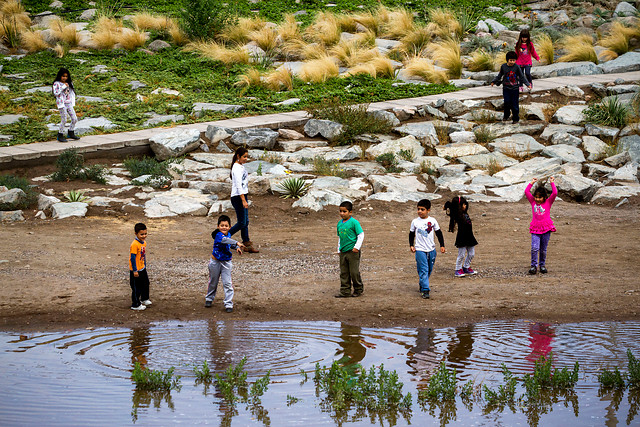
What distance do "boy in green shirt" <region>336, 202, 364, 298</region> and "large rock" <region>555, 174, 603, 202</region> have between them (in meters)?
6.43

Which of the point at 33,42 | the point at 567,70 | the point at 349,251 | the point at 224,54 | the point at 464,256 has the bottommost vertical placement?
the point at 464,256

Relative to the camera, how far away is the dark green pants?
8852 millimetres

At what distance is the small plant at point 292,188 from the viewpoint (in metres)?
13.4

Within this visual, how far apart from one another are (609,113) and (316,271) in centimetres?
1003

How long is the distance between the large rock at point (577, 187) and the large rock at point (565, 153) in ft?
4.15

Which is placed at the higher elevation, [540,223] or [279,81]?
[279,81]

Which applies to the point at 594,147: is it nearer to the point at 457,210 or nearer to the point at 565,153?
the point at 565,153

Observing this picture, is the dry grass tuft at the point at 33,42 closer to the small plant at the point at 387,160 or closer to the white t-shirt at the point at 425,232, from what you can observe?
the small plant at the point at 387,160

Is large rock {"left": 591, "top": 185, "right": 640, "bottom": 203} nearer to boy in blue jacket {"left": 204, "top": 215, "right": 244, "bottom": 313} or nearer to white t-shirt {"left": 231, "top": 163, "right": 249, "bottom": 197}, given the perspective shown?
white t-shirt {"left": 231, "top": 163, "right": 249, "bottom": 197}

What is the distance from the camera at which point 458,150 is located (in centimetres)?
1587

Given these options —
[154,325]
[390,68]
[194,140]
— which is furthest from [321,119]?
[154,325]

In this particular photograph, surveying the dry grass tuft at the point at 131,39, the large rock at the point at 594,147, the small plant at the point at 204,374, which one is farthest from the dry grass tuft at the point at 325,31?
the small plant at the point at 204,374

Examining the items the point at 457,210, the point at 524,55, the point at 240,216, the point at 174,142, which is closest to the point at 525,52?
the point at 524,55

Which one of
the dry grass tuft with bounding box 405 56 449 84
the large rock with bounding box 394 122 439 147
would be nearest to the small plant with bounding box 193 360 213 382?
the large rock with bounding box 394 122 439 147
